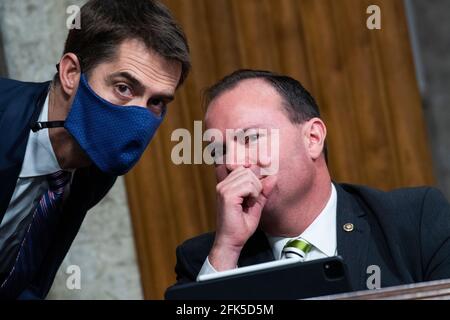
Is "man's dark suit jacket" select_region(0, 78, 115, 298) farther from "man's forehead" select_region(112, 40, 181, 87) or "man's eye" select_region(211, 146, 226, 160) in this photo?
"man's eye" select_region(211, 146, 226, 160)

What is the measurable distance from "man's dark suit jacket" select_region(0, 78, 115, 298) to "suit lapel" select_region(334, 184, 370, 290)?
2.35 feet

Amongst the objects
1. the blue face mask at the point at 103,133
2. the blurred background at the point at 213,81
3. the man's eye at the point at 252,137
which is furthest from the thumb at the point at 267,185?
the blurred background at the point at 213,81

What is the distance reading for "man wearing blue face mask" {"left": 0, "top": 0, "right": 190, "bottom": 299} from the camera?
8.72ft

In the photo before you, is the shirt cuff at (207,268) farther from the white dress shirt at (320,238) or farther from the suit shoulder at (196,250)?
the suit shoulder at (196,250)

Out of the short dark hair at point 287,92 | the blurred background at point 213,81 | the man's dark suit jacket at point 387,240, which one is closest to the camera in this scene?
the man's dark suit jacket at point 387,240

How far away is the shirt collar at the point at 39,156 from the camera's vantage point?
8.94 feet

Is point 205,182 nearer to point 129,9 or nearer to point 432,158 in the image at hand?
point 432,158

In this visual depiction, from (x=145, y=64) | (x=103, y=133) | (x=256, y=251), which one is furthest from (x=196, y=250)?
(x=145, y=64)

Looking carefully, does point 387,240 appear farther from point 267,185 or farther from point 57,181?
point 57,181

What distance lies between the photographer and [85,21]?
2.83 meters

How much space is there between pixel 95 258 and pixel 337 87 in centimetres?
112

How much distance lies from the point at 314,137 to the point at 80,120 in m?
0.61

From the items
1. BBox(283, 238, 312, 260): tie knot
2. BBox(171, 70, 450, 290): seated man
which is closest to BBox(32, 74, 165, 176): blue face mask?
BBox(171, 70, 450, 290): seated man

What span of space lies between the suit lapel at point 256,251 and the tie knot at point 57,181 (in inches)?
21.0
